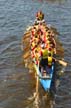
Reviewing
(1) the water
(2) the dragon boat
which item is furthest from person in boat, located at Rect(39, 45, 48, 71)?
(1) the water

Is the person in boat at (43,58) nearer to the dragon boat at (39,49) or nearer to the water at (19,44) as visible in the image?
the dragon boat at (39,49)

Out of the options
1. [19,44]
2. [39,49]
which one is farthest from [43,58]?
[19,44]

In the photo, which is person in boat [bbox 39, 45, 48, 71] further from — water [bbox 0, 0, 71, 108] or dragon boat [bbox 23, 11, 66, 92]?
water [bbox 0, 0, 71, 108]

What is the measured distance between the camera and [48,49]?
24266mm

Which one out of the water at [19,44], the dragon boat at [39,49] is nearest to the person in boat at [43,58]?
the dragon boat at [39,49]

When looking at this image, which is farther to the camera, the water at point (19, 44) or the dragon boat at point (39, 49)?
the water at point (19, 44)

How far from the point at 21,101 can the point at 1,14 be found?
16.5m

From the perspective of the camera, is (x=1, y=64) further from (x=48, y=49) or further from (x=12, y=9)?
(x=12, y=9)

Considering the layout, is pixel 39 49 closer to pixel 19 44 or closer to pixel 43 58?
pixel 43 58

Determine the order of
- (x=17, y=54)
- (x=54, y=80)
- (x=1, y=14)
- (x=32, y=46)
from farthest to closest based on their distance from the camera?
(x=1, y=14) < (x=17, y=54) < (x=32, y=46) < (x=54, y=80)

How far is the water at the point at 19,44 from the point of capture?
22844 mm

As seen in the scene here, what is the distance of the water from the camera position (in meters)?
22.8

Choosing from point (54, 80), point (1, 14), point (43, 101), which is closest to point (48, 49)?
point (54, 80)

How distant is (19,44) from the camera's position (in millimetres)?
30141
